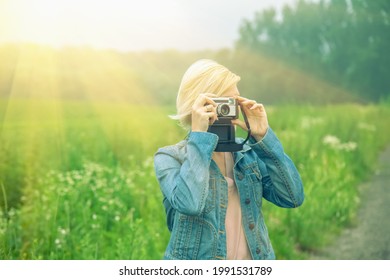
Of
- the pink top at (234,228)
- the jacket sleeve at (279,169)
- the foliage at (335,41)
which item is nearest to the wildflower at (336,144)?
the foliage at (335,41)

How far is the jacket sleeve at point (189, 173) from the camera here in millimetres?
1632

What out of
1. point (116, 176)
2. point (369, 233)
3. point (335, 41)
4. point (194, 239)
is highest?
point (335, 41)

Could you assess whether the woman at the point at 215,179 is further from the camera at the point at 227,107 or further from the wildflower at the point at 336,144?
the wildflower at the point at 336,144

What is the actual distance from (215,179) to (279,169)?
21 centimetres

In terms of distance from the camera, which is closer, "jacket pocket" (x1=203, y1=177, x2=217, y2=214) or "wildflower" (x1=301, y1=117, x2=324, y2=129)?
"jacket pocket" (x1=203, y1=177, x2=217, y2=214)

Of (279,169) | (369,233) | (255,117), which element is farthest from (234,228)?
(369,233)

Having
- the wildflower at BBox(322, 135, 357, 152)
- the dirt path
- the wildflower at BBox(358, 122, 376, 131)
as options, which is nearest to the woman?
the dirt path

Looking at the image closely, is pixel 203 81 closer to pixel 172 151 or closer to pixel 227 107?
pixel 227 107

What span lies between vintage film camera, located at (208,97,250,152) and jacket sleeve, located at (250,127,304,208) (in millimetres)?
66

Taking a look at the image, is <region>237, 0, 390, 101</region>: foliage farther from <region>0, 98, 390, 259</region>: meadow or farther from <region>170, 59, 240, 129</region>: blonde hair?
<region>170, 59, 240, 129</region>: blonde hair

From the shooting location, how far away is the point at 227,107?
1778mm

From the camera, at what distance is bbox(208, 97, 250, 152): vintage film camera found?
1.76 metres
